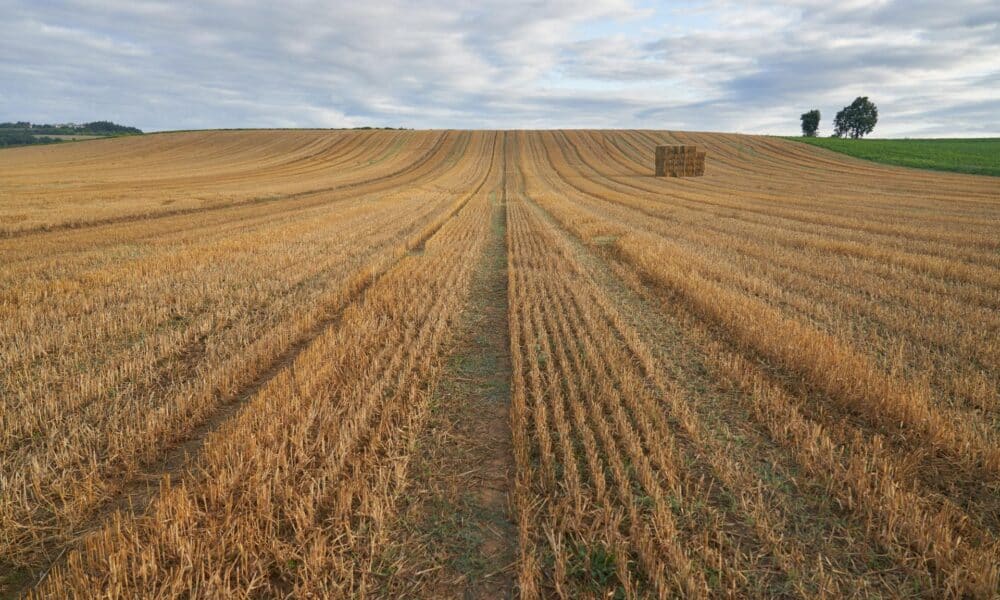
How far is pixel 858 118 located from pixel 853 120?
98 cm

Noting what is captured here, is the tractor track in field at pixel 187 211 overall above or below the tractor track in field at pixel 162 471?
above

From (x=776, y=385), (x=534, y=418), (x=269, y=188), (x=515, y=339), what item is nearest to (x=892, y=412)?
(x=776, y=385)

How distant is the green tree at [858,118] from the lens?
92.1 m

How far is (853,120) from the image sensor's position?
94.0 meters

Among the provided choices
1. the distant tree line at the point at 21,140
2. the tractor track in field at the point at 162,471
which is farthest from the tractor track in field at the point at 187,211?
the distant tree line at the point at 21,140

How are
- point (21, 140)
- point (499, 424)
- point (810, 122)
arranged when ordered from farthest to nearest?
1. point (810, 122)
2. point (21, 140)
3. point (499, 424)

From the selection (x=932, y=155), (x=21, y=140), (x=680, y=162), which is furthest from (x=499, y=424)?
(x=21, y=140)

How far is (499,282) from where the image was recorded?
9602 mm

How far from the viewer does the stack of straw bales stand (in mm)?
42531

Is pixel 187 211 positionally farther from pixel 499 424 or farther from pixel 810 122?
pixel 810 122

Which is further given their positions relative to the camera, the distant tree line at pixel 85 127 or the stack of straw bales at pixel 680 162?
the distant tree line at pixel 85 127

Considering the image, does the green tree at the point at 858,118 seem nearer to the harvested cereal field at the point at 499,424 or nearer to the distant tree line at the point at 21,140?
the harvested cereal field at the point at 499,424

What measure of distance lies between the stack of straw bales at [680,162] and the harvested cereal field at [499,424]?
33.6 meters

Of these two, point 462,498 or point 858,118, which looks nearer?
point 462,498
